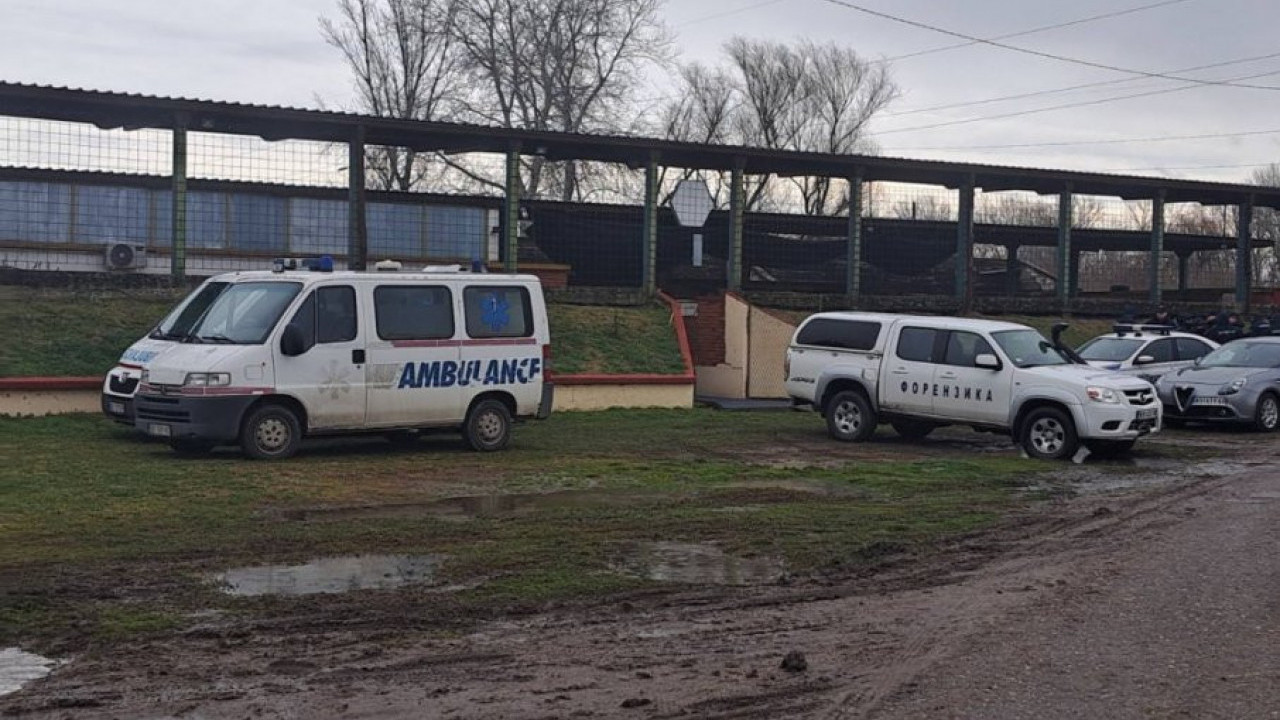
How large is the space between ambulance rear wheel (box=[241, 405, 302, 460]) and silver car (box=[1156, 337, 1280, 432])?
1361 cm

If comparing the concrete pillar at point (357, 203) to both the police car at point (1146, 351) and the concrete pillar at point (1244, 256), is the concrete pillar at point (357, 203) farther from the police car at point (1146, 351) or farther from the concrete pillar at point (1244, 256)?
the concrete pillar at point (1244, 256)

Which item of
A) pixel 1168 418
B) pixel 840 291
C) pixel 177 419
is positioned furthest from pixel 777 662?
pixel 840 291

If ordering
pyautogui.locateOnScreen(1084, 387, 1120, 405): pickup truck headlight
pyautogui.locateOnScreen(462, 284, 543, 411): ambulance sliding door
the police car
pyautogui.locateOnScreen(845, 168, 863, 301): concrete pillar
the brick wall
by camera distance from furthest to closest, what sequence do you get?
pyautogui.locateOnScreen(845, 168, 863, 301): concrete pillar
the brick wall
the police car
pyautogui.locateOnScreen(1084, 387, 1120, 405): pickup truck headlight
pyautogui.locateOnScreen(462, 284, 543, 411): ambulance sliding door

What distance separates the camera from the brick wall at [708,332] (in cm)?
2675

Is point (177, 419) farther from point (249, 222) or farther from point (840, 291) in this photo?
point (840, 291)

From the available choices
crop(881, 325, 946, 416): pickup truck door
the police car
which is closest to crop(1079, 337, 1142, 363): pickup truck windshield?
Result: the police car

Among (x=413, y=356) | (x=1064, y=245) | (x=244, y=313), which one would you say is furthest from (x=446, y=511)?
(x=1064, y=245)

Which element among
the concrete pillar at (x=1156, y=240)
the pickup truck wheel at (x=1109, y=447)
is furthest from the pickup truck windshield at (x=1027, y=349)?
the concrete pillar at (x=1156, y=240)

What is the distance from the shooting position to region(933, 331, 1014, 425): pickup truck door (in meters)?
18.0

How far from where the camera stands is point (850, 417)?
19.6m

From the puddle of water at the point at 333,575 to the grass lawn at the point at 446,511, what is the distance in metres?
0.20

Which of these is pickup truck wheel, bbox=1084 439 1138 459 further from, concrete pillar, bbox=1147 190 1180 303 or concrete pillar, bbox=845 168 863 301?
concrete pillar, bbox=1147 190 1180 303

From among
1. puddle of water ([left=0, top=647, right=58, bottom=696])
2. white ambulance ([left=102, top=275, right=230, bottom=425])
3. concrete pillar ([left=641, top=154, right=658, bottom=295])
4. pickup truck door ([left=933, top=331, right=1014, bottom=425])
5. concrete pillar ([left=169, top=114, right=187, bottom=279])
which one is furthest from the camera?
concrete pillar ([left=641, top=154, right=658, bottom=295])

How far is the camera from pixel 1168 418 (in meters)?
22.5
